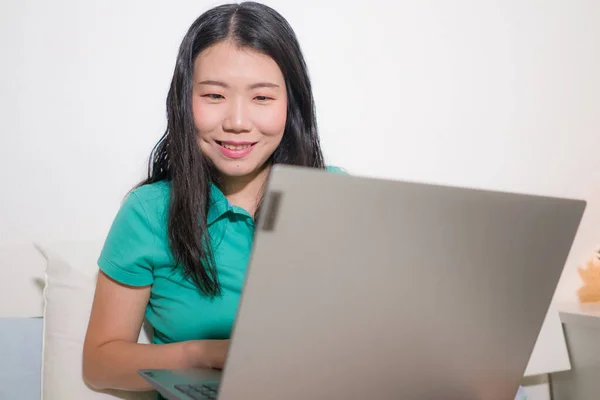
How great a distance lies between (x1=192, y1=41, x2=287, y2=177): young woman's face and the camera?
1180 mm

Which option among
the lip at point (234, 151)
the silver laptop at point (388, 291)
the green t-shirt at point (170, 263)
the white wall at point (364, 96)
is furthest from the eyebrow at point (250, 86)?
the silver laptop at point (388, 291)

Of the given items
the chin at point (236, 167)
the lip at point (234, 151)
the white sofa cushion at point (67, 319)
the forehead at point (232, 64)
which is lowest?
the white sofa cushion at point (67, 319)

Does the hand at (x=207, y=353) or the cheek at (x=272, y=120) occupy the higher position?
the cheek at (x=272, y=120)

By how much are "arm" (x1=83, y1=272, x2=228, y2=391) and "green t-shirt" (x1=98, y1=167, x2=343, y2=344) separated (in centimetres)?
3

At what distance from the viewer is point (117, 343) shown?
1166 millimetres

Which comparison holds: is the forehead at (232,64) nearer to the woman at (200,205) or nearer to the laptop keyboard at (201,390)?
the woman at (200,205)

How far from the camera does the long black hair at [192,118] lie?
120 cm

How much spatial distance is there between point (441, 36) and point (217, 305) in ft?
3.36

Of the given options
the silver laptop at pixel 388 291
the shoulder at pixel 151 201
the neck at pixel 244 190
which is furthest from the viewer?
the neck at pixel 244 190

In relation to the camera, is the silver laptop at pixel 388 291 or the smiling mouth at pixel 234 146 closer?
the silver laptop at pixel 388 291

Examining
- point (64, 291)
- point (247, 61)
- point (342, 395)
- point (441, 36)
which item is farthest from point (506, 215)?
point (441, 36)

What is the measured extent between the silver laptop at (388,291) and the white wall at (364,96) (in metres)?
0.69

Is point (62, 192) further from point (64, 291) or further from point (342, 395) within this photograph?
point (342, 395)

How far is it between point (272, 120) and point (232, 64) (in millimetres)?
122
